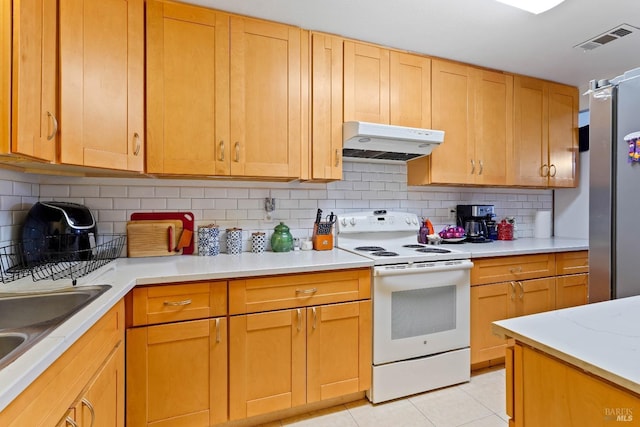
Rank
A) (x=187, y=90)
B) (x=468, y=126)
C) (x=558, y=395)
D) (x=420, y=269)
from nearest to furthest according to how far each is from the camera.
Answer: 1. (x=558, y=395)
2. (x=187, y=90)
3. (x=420, y=269)
4. (x=468, y=126)

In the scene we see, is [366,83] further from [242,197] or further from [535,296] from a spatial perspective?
[535,296]

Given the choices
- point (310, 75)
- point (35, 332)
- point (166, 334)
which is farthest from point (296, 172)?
point (35, 332)

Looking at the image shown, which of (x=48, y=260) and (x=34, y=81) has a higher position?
(x=34, y=81)

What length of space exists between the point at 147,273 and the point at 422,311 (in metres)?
1.57

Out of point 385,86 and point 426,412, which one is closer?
point 426,412

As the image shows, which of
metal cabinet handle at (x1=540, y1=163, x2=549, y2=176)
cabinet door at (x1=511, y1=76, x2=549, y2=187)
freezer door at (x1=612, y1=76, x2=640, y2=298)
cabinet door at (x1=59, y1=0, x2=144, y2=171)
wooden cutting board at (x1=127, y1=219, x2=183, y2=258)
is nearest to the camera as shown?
freezer door at (x1=612, y1=76, x2=640, y2=298)

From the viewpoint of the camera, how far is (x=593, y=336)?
0.72 m

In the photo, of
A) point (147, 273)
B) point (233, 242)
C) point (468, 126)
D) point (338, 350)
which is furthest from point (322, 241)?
point (468, 126)

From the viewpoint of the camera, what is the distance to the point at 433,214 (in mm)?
2766

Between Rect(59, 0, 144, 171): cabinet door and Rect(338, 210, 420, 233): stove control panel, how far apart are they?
4.60 ft

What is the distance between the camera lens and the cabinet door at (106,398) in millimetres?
955

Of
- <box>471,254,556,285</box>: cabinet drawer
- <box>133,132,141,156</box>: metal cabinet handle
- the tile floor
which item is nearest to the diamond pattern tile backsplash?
<box>133,132,141,156</box>: metal cabinet handle

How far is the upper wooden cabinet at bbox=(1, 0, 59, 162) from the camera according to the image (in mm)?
1070

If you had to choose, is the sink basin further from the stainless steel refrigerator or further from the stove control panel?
the stainless steel refrigerator
